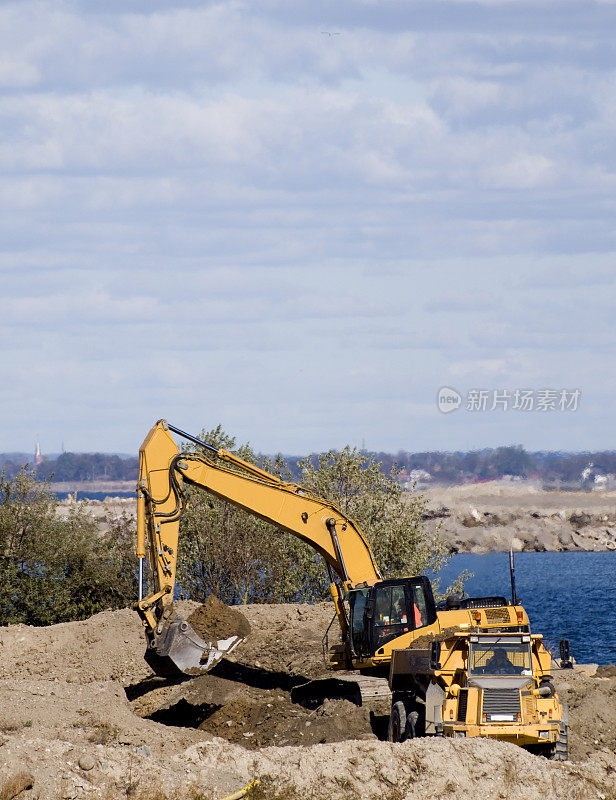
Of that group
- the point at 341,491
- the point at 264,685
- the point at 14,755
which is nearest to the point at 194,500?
the point at 341,491

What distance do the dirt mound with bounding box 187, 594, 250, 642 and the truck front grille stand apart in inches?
465

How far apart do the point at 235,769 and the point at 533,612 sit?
40187 mm

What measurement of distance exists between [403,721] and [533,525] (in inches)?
2943

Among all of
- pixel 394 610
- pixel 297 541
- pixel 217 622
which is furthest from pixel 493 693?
pixel 297 541

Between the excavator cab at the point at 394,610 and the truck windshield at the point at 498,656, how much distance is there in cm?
407

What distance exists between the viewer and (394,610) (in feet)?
63.1

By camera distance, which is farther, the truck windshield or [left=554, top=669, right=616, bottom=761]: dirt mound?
[left=554, top=669, right=616, bottom=761]: dirt mound

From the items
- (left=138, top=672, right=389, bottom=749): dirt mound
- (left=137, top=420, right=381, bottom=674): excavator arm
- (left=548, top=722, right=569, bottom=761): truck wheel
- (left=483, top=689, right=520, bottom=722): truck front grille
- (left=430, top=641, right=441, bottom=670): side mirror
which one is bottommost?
(left=138, top=672, right=389, bottom=749): dirt mound

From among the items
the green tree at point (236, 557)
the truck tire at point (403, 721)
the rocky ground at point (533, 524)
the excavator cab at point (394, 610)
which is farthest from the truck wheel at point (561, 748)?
the rocky ground at point (533, 524)

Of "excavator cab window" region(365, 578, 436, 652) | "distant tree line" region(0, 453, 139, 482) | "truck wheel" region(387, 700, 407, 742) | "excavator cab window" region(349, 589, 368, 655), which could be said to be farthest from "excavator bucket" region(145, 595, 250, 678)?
"distant tree line" region(0, 453, 139, 482)

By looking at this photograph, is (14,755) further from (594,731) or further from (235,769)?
(594,731)

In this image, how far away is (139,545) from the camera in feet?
59.7

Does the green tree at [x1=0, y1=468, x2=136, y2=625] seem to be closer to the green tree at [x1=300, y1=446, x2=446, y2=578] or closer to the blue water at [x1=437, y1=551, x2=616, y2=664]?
the green tree at [x1=300, y1=446, x2=446, y2=578]

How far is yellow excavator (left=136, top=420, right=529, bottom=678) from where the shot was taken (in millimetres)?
17938
